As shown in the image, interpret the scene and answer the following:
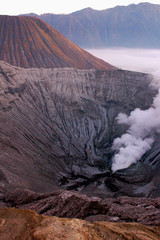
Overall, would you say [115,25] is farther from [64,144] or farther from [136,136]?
[64,144]

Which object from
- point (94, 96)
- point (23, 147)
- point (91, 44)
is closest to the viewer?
point (23, 147)

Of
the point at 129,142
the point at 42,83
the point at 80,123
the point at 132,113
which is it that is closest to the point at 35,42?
the point at 42,83

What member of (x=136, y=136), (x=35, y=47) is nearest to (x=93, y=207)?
(x=136, y=136)

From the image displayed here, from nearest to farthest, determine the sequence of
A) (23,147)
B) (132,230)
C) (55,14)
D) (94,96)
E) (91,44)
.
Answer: (132,230) → (23,147) → (94,96) → (91,44) → (55,14)

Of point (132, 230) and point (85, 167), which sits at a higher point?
point (132, 230)

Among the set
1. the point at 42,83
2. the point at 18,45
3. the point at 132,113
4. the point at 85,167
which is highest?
the point at 18,45

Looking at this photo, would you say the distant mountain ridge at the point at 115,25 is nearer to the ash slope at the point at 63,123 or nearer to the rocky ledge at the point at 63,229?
the ash slope at the point at 63,123

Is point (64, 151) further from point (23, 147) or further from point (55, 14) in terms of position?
point (55, 14)
